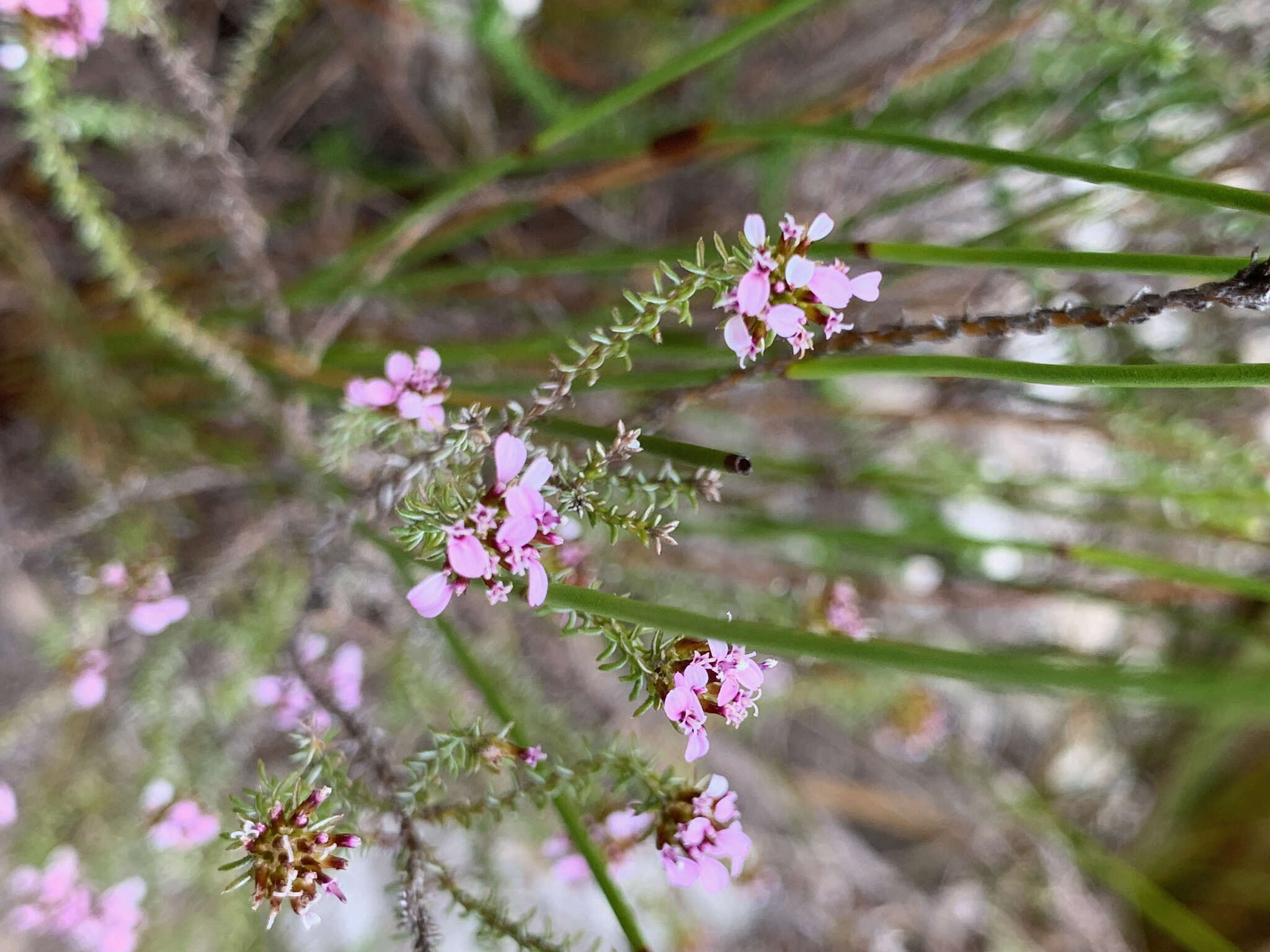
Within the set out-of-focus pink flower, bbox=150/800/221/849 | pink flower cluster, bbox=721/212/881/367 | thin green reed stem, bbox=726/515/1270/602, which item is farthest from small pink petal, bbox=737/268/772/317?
out-of-focus pink flower, bbox=150/800/221/849

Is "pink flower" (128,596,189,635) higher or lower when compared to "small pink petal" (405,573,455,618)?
lower

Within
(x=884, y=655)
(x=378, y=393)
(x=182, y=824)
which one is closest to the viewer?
(x=884, y=655)

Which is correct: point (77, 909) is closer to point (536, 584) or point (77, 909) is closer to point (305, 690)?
point (305, 690)

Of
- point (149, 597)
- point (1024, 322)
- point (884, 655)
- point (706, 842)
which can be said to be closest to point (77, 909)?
point (149, 597)

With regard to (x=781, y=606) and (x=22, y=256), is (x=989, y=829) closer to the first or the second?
(x=781, y=606)

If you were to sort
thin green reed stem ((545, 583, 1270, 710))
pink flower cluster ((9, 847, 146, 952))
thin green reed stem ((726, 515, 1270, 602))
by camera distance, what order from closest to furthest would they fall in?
1. thin green reed stem ((545, 583, 1270, 710))
2. thin green reed stem ((726, 515, 1270, 602))
3. pink flower cluster ((9, 847, 146, 952))

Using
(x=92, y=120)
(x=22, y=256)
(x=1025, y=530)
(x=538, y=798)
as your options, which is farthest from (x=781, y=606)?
(x=1025, y=530)

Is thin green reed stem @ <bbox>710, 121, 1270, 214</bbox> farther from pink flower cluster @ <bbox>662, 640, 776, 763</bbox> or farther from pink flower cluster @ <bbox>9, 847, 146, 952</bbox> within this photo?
pink flower cluster @ <bbox>9, 847, 146, 952</bbox>
